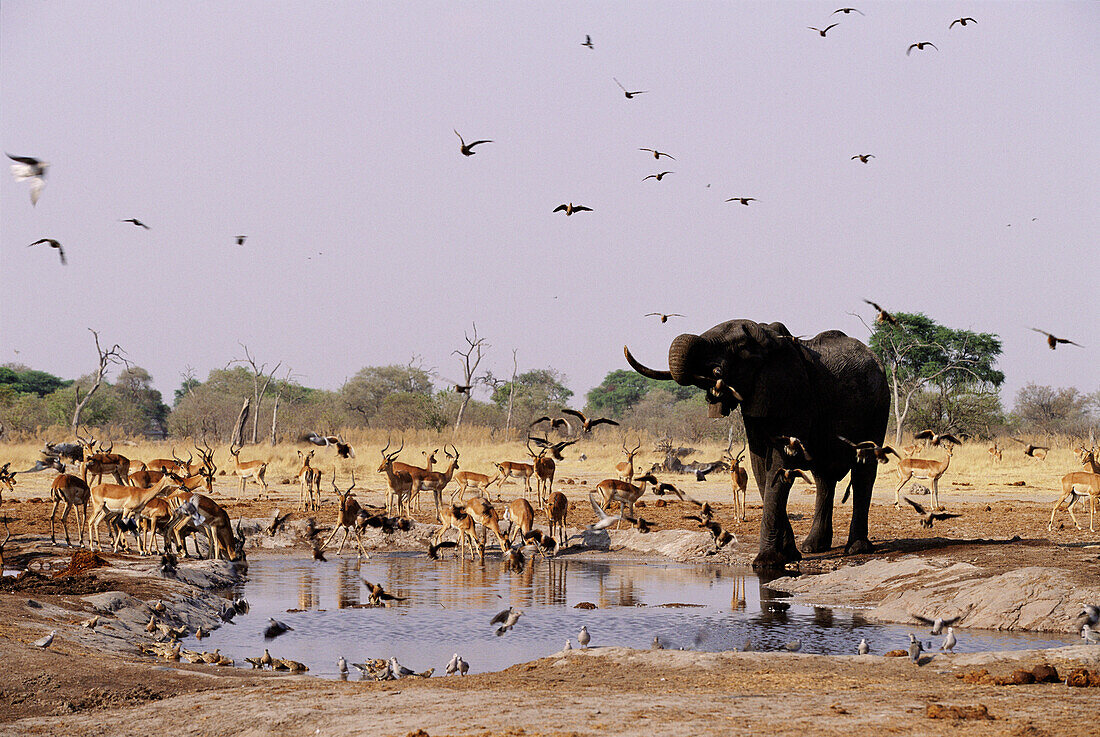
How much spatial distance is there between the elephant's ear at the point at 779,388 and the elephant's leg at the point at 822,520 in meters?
1.52

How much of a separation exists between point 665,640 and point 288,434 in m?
46.4

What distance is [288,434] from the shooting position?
55594mm

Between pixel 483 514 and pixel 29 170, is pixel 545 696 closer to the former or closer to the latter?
pixel 29 170

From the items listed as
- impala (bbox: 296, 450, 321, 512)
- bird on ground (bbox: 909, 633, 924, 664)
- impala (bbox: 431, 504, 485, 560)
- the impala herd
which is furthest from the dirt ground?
impala (bbox: 296, 450, 321, 512)

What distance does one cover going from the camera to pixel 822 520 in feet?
55.3

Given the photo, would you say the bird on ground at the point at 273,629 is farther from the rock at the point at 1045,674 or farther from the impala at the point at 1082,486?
the impala at the point at 1082,486

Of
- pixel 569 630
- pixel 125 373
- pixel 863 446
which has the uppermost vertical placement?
pixel 125 373

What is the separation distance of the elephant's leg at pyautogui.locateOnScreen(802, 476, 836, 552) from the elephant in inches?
0.6

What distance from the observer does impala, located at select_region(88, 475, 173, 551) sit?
1700 cm

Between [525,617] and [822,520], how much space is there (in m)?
5.87

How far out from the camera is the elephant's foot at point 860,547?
16.4m

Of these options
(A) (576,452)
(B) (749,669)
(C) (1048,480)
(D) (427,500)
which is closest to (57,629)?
(B) (749,669)

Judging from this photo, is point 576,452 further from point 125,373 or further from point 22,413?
point 125,373

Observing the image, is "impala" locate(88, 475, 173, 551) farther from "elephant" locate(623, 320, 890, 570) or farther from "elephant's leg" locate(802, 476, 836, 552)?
"elephant's leg" locate(802, 476, 836, 552)
